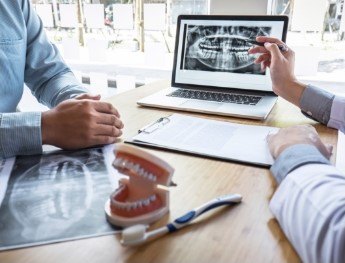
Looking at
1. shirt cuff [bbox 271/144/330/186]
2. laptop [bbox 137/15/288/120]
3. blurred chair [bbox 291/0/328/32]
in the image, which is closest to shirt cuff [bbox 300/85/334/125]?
laptop [bbox 137/15/288/120]

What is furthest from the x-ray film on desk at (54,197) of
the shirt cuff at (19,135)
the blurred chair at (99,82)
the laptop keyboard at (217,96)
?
the blurred chair at (99,82)

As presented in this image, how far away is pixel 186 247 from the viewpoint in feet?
1.40

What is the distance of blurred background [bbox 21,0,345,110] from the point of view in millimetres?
1648

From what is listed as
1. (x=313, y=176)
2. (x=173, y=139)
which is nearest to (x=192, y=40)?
(x=173, y=139)

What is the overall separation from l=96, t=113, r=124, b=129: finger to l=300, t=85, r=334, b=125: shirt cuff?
508mm

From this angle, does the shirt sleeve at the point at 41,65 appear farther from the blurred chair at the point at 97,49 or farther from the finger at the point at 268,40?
the blurred chair at the point at 97,49

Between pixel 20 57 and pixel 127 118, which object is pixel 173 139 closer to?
pixel 127 118

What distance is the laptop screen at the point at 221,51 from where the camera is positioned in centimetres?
109

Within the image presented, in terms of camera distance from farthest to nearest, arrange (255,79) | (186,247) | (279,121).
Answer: (255,79)
(279,121)
(186,247)

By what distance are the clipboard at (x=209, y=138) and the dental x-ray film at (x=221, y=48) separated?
1.00 ft

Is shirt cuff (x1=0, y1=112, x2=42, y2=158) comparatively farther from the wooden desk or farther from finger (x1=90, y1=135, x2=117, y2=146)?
the wooden desk

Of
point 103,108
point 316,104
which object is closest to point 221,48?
point 316,104

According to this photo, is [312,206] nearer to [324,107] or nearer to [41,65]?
[324,107]

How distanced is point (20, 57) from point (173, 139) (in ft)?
1.88
